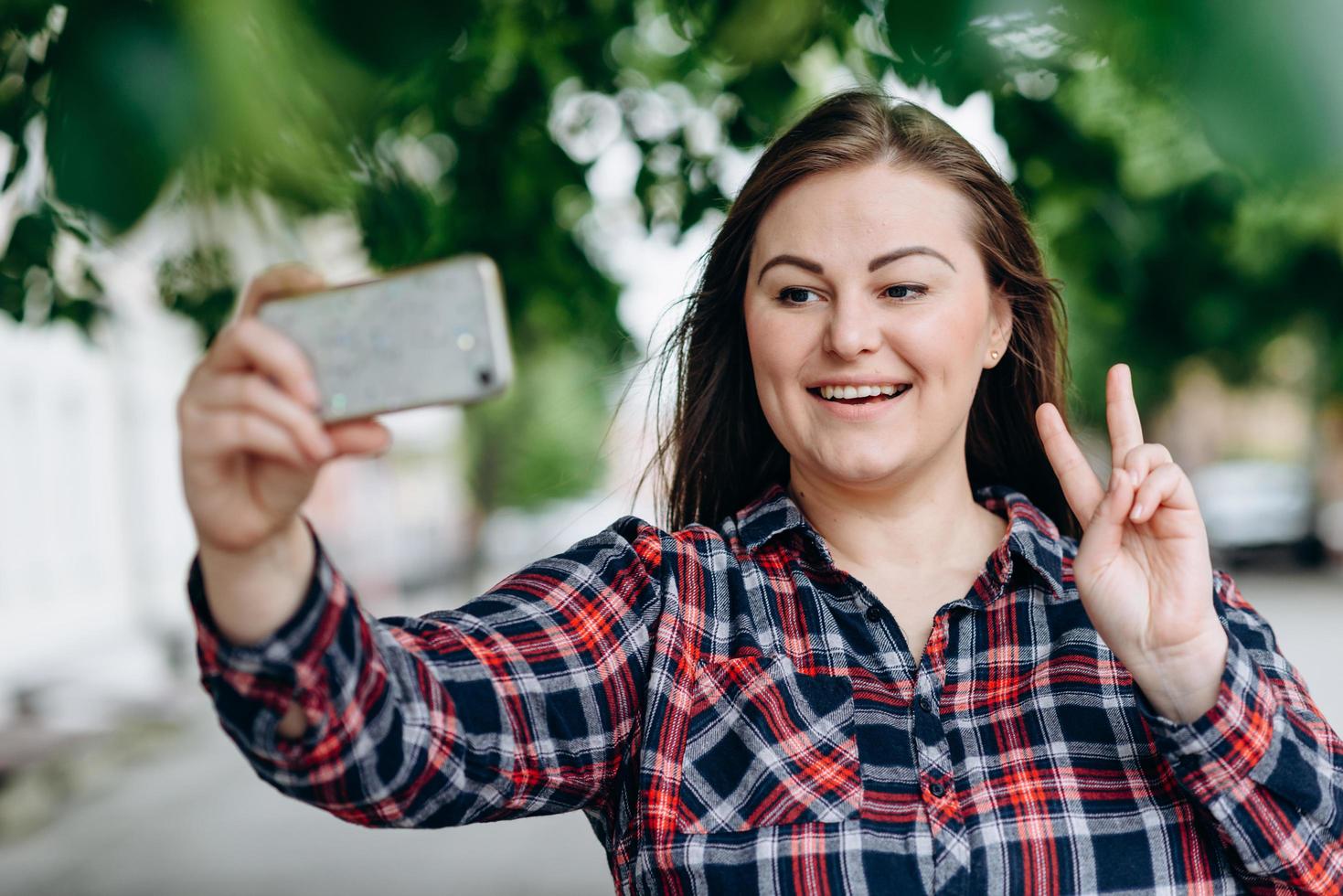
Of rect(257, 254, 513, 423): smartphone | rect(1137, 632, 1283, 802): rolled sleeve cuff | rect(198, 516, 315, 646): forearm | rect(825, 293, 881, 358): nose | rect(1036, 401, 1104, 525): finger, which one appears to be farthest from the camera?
rect(825, 293, 881, 358): nose

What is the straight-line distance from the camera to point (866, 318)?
5.89ft

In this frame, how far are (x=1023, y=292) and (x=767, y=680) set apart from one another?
2.78ft

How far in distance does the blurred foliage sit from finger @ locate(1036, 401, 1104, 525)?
385 mm

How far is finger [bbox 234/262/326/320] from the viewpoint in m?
1.11

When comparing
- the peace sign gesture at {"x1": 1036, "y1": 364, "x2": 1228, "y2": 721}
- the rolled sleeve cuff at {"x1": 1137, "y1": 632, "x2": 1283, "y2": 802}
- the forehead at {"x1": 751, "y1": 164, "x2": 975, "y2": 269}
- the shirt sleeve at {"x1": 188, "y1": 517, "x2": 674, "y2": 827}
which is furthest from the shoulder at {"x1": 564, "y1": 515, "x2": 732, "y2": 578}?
the rolled sleeve cuff at {"x1": 1137, "y1": 632, "x2": 1283, "y2": 802}

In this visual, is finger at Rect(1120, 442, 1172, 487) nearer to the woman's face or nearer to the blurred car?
the woman's face

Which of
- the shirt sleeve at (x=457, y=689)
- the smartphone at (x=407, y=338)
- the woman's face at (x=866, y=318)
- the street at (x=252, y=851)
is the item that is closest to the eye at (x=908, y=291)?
the woman's face at (x=866, y=318)

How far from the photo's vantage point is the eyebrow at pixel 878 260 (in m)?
1.81

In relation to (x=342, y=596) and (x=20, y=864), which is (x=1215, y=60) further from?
(x=20, y=864)

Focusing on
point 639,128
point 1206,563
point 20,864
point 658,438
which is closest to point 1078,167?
point 639,128

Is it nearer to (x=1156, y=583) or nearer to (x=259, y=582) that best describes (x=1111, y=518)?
(x=1156, y=583)

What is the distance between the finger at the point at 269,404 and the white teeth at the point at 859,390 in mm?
937

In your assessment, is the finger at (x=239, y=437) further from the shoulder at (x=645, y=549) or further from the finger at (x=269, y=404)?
the shoulder at (x=645, y=549)

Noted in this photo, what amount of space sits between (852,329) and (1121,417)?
0.38 metres
